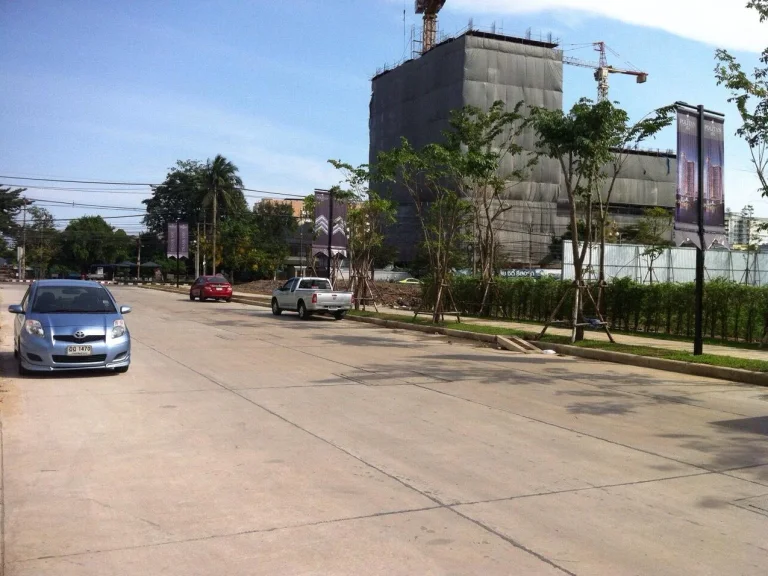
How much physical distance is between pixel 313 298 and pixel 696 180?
615 inches

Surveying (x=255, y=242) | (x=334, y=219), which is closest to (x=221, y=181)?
(x=255, y=242)

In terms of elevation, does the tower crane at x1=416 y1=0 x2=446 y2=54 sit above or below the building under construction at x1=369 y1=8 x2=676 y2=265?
above

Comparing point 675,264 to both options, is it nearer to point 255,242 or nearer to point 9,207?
point 255,242

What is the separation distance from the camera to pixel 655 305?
21359 mm

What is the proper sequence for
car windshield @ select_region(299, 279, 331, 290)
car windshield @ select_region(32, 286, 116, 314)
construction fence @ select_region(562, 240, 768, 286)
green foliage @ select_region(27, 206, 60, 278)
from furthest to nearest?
green foliage @ select_region(27, 206, 60, 278), construction fence @ select_region(562, 240, 768, 286), car windshield @ select_region(299, 279, 331, 290), car windshield @ select_region(32, 286, 116, 314)

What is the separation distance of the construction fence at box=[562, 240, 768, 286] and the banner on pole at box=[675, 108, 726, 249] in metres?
17.8

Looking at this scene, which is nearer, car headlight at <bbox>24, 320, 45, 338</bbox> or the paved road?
the paved road

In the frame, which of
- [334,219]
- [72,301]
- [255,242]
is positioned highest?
[255,242]

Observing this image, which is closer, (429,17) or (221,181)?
(221,181)

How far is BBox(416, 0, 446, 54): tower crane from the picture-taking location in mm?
106562

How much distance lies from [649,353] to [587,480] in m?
10.6

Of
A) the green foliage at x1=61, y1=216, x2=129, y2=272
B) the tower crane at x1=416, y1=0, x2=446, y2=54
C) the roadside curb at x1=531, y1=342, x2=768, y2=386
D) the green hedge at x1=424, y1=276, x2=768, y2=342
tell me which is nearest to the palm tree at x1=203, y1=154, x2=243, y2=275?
the green foliage at x1=61, y1=216, x2=129, y2=272

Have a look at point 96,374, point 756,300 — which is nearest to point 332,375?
point 96,374

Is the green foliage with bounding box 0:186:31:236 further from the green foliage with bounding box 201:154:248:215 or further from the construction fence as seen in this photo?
the construction fence
